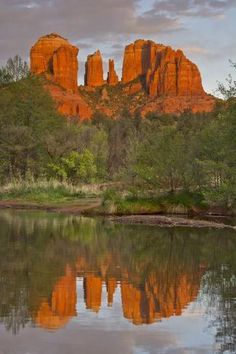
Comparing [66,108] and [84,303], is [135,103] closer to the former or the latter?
[66,108]

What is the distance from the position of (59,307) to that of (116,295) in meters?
1.64

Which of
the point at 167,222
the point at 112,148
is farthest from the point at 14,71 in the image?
the point at 167,222

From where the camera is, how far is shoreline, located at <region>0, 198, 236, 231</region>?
97.3ft

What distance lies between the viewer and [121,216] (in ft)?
113

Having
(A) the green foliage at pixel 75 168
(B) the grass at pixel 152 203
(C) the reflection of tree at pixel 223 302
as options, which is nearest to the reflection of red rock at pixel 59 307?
(C) the reflection of tree at pixel 223 302

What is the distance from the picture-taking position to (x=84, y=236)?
2422 centimetres

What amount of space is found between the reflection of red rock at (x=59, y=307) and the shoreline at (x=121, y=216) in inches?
605

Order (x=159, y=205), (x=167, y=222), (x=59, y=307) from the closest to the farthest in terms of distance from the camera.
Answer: (x=59, y=307), (x=167, y=222), (x=159, y=205)

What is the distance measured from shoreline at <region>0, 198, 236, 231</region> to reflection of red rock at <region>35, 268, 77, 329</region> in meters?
15.4

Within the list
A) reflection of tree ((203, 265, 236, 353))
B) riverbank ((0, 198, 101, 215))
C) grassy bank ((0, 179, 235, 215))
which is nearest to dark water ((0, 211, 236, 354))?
reflection of tree ((203, 265, 236, 353))

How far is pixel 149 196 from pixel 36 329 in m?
27.5

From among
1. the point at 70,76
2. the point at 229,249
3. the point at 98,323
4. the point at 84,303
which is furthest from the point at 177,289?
the point at 70,76

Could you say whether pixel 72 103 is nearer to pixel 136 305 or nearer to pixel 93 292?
pixel 93 292

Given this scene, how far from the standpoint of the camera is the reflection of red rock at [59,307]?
1036 centimetres
